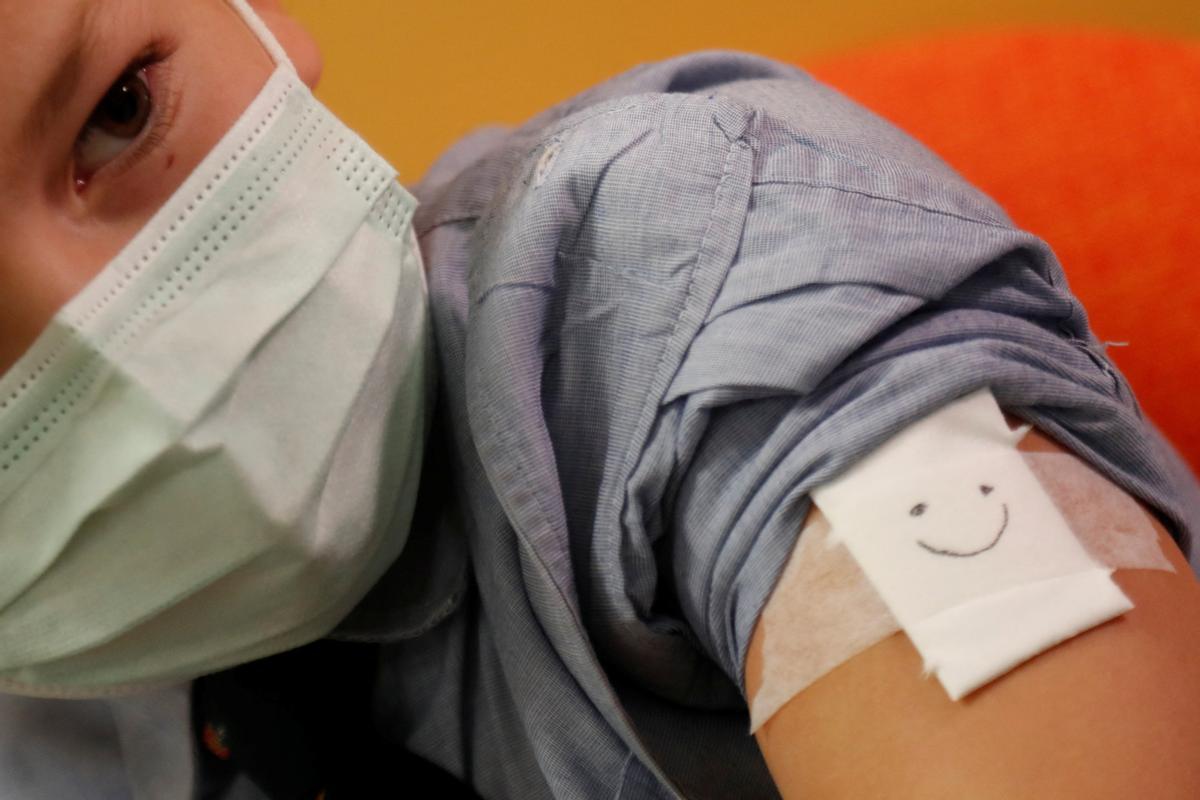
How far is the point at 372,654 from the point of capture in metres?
0.81

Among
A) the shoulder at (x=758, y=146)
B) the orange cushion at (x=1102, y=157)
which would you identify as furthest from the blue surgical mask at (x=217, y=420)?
the orange cushion at (x=1102, y=157)

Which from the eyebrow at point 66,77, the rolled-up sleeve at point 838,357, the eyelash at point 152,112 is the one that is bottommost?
the rolled-up sleeve at point 838,357

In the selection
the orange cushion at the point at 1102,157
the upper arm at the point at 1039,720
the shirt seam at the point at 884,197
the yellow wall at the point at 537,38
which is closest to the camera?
the upper arm at the point at 1039,720

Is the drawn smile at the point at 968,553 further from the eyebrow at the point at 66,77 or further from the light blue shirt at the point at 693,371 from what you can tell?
the eyebrow at the point at 66,77

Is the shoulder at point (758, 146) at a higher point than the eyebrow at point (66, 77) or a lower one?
lower

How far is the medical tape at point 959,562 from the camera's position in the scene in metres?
0.43

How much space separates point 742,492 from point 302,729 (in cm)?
42

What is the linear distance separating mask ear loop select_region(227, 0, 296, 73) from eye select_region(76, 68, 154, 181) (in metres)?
0.07

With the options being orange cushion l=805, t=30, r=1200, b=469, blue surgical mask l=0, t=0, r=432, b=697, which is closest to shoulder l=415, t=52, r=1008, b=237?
blue surgical mask l=0, t=0, r=432, b=697

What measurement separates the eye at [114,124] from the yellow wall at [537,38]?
109 cm

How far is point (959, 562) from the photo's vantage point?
0.44 m

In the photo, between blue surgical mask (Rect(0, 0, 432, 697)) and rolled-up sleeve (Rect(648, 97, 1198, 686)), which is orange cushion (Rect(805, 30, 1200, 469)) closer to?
rolled-up sleeve (Rect(648, 97, 1198, 686))

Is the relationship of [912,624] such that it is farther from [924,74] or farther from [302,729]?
[924,74]

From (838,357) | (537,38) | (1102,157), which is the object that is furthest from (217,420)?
(537,38)
